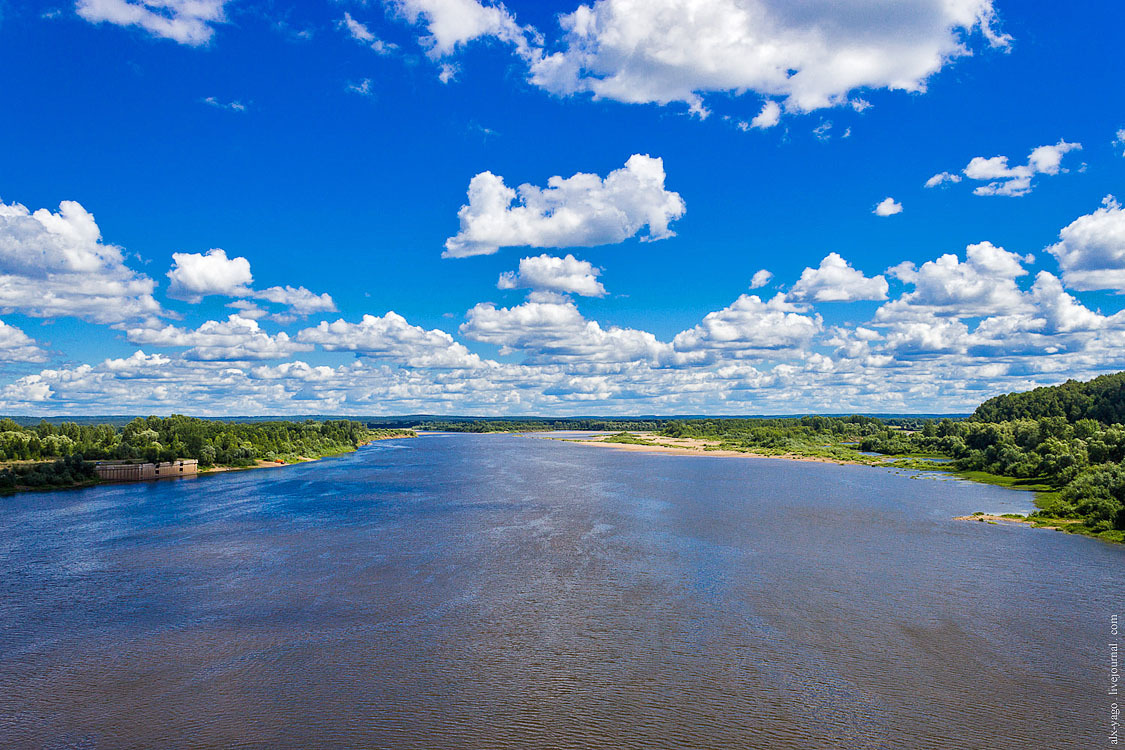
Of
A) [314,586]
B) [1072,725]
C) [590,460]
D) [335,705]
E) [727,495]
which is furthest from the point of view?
[590,460]

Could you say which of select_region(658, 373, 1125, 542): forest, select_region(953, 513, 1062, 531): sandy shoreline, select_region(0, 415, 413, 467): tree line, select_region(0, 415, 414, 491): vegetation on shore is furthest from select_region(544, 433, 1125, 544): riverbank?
select_region(0, 415, 414, 491): vegetation on shore

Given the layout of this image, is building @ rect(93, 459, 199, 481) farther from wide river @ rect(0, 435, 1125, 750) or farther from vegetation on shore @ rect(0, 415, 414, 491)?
wide river @ rect(0, 435, 1125, 750)

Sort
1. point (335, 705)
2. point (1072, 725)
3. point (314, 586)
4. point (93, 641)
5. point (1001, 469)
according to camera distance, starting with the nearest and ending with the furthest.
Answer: point (1072, 725) → point (335, 705) → point (93, 641) → point (314, 586) → point (1001, 469)

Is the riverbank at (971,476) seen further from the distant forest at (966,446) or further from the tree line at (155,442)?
the tree line at (155,442)

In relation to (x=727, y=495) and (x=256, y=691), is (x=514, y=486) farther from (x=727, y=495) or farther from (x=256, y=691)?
(x=256, y=691)

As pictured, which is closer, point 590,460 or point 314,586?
point 314,586

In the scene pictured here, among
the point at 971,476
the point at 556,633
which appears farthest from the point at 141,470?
the point at 971,476

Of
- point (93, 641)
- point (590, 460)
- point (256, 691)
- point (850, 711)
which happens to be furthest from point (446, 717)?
point (590, 460)
